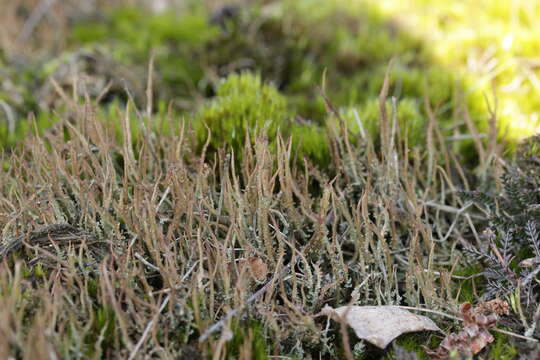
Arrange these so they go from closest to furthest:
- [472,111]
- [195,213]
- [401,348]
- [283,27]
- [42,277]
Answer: [401,348], [42,277], [195,213], [472,111], [283,27]

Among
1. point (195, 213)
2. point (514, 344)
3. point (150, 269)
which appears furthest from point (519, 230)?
point (150, 269)

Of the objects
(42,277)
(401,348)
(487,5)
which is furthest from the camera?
(487,5)

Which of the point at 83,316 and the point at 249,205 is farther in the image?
the point at 249,205

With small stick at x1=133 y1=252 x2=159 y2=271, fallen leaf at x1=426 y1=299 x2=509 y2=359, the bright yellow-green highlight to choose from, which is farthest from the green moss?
the bright yellow-green highlight

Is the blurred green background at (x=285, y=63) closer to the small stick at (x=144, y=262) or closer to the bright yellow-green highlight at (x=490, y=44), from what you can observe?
the bright yellow-green highlight at (x=490, y=44)

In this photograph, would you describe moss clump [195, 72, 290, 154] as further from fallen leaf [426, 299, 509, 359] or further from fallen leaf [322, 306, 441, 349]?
fallen leaf [426, 299, 509, 359]

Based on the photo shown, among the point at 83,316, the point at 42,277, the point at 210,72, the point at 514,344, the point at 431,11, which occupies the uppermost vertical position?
the point at 431,11

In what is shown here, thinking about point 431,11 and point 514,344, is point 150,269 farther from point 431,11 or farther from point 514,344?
point 431,11
